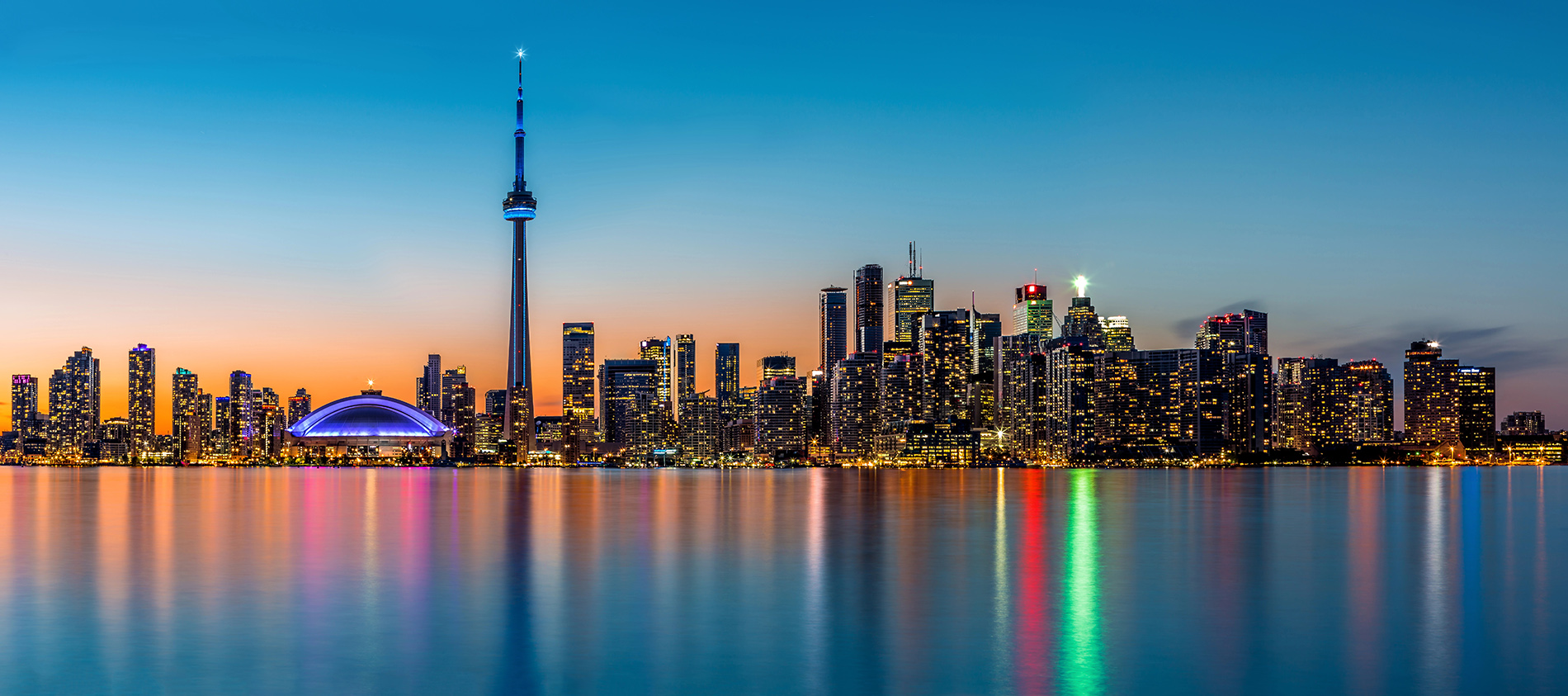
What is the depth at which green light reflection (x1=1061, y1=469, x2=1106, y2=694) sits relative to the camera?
2616cm

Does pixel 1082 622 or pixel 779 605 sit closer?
pixel 1082 622

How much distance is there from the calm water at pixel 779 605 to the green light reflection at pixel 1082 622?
0.48 feet

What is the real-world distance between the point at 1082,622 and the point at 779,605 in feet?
30.3

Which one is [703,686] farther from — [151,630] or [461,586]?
[461,586]

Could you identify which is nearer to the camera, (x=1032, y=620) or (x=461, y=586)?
(x=1032, y=620)

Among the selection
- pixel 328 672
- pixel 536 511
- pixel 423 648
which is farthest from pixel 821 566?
pixel 536 511

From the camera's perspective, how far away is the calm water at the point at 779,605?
2684 centimetres

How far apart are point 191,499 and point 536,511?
40.2 meters

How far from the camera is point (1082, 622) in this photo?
34531 mm

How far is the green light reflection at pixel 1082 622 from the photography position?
1030 inches

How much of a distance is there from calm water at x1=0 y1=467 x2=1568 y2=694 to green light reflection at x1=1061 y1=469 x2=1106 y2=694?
15 cm

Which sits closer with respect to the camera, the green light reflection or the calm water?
the green light reflection

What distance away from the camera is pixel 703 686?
25.6 metres

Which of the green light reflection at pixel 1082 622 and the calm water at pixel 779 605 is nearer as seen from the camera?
the green light reflection at pixel 1082 622
